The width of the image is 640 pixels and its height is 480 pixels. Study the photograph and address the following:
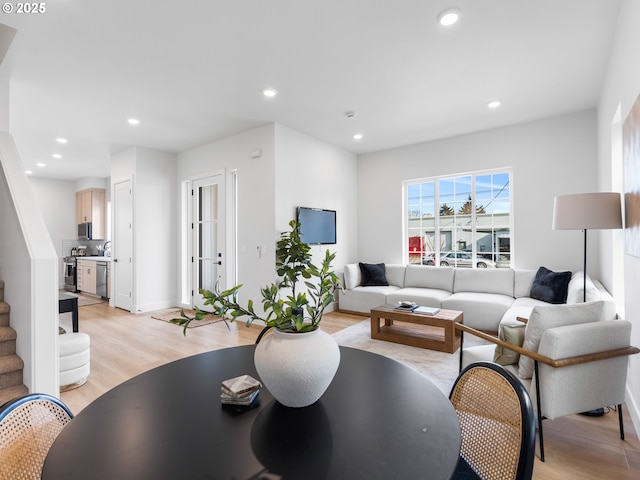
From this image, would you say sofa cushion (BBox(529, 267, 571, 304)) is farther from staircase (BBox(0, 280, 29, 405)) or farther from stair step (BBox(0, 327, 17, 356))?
stair step (BBox(0, 327, 17, 356))

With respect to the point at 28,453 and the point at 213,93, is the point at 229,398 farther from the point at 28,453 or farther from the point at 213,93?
the point at 213,93

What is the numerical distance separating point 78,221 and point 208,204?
16.7 ft

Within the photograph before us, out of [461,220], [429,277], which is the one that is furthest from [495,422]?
[461,220]

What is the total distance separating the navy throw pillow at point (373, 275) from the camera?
548cm

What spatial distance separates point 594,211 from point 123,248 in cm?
628

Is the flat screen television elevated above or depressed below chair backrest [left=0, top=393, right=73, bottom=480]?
above

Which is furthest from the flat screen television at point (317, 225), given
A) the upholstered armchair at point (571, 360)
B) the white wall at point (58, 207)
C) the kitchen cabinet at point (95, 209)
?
the white wall at point (58, 207)

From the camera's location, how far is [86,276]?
7.16 m

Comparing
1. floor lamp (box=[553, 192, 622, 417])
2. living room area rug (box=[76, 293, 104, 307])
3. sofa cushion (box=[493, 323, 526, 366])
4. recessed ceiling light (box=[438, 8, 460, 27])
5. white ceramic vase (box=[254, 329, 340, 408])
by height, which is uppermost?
recessed ceiling light (box=[438, 8, 460, 27])

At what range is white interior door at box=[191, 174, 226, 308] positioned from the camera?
17.3 feet

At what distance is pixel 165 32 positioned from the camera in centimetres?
255

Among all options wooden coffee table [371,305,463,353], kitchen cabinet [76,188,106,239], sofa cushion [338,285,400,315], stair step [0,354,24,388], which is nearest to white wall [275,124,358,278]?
sofa cushion [338,285,400,315]

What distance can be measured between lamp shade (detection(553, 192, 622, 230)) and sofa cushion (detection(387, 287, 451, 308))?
2.12 metres

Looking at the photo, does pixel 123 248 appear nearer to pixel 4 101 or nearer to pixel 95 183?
pixel 4 101
